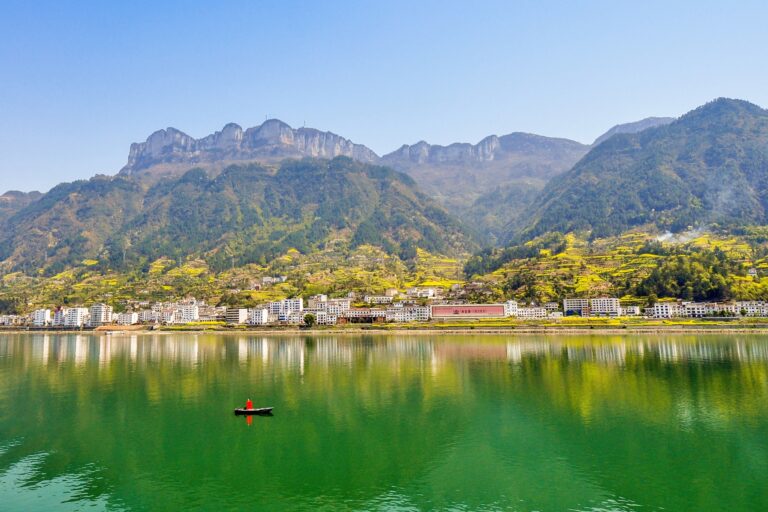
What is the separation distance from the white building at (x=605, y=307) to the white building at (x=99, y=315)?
123534 millimetres

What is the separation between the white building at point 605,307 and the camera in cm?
11788

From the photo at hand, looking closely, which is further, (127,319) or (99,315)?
(99,315)

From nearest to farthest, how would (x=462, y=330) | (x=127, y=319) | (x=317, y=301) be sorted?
(x=462, y=330) < (x=127, y=319) < (x=317, y=301)

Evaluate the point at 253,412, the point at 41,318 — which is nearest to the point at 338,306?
the point at 41,318

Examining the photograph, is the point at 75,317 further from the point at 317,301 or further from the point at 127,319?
the point at 317,301

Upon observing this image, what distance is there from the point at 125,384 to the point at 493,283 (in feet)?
382

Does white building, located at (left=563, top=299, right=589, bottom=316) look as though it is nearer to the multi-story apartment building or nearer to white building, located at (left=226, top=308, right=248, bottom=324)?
the multi-story apartment building

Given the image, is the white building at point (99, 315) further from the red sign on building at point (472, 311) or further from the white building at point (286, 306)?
the red sign on building at point (472, 311)

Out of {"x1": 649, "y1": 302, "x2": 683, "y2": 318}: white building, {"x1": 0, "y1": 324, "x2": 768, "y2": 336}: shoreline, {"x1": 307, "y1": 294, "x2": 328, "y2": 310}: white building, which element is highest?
{"x1": 307, "y1": 294, "x2": 328, "y2": 310}: white building

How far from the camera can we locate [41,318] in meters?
150

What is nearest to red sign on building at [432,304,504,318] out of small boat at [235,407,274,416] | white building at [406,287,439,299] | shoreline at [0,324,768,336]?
shoreline at [0,324,768,336]

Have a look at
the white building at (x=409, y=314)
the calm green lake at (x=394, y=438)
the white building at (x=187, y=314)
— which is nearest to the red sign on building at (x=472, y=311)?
the white building at (x=409, y=314)

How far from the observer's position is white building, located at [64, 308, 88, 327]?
14738 centimetres

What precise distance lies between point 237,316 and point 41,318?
2232 inches
